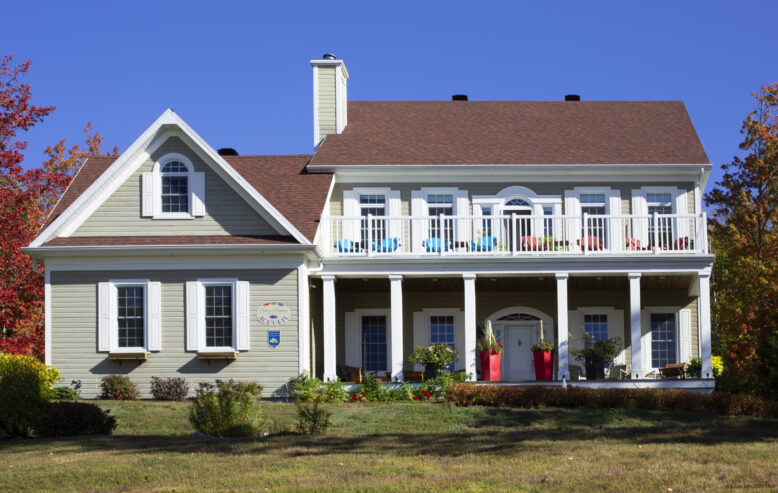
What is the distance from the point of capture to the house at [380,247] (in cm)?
2289

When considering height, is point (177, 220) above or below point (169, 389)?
above

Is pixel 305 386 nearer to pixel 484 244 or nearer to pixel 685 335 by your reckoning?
pixel 484 244

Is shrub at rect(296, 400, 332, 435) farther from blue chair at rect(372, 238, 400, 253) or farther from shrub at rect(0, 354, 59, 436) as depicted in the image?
blue chair at rect(372, 238, 400, 253)

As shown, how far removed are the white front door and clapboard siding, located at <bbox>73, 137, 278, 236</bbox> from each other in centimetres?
818

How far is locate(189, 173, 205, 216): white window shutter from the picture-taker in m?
23.2

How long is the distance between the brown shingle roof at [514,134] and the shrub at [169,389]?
7262 millimetres

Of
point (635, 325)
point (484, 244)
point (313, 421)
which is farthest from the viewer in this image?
point (484, 244)

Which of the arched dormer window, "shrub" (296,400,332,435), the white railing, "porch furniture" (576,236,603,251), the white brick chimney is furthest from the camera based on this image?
the white brick chimney

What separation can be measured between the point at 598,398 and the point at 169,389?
9.72 m

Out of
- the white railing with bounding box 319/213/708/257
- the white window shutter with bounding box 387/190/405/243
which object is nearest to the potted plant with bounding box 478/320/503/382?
the white railing with bounding box 319/213/708/257

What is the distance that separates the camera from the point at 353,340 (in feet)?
89.2

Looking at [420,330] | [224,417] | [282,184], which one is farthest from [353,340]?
[224,417]

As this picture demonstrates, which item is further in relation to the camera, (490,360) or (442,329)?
(442,329)

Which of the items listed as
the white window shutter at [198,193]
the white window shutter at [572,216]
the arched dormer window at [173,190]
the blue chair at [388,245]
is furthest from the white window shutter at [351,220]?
the white window shutter at [572,216]
